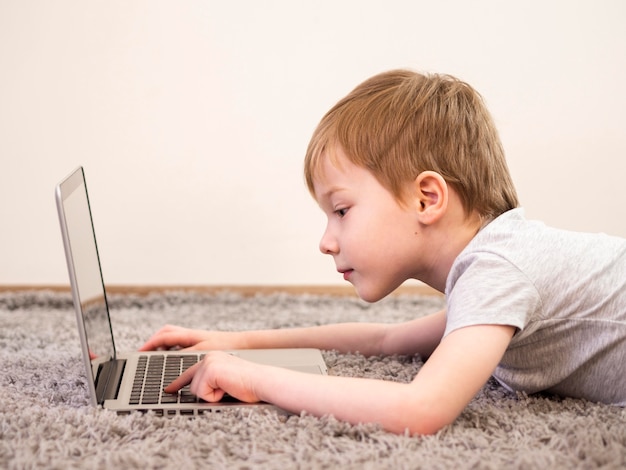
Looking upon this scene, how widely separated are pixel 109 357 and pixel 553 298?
587 millimetres

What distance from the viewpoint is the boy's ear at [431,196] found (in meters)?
0.92

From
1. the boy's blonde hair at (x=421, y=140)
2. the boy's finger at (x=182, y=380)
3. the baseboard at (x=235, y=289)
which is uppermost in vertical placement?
the boy's blonde hair at (x=421, y=140)

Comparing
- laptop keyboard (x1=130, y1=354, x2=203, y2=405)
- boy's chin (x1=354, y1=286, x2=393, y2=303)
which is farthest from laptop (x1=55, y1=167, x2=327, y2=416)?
boy's chin (x1=354, y1=286, x2=393, y2=303)

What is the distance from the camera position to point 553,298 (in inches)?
33.5

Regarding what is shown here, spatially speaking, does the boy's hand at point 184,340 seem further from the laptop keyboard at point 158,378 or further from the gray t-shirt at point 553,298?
the gray t-shirt at point 553,298

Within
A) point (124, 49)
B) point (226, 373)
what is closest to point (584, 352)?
point (226, 373)

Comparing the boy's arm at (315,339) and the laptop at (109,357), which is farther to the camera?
the boy's arm at (315,339)

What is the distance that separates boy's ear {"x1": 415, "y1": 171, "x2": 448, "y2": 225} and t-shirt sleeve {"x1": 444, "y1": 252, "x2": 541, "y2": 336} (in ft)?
0.28

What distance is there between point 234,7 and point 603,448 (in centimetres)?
142

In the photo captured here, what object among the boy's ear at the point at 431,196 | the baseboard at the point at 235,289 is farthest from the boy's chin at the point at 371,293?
the baseboard at the point at 235,289

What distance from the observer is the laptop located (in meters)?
0.79

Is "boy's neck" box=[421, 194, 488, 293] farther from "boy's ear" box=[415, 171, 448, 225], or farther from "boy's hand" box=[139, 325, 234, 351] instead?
"boy's hand" box=[139, 325, 234, 351]

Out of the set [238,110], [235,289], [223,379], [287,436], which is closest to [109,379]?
[223,379]

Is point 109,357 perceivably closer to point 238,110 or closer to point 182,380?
point 182,380
